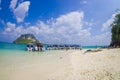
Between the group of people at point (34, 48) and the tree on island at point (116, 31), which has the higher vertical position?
the tree on island at point (116, 31)

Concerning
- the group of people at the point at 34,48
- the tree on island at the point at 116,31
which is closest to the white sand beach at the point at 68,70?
the tree on island at the point at 116,31

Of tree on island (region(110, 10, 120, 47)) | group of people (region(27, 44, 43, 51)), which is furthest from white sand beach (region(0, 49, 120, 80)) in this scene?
group of people (region(27, 44, 43, 51))

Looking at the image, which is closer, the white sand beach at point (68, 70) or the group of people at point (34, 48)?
the white sand beach at point (68, 70)

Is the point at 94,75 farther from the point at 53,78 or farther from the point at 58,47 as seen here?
the point at 58,47

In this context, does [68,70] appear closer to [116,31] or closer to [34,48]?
[116,31]

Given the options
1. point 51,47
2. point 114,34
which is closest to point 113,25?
point 114,34

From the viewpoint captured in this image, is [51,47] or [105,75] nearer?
[105,75]

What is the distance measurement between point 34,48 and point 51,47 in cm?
991

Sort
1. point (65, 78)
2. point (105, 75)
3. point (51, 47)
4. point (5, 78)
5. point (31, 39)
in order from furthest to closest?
point (31, 39), point (51, 47), point (5, 78), point (65, 78), point (105, 75)

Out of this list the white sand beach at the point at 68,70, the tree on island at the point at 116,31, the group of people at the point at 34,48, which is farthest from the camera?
the group of people at the point at 34,48

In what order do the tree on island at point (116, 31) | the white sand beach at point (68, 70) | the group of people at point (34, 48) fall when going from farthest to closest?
the group of people at point (34, 48) → the tree on island at point (116, 31) → the white sand beach at point (68, 70)

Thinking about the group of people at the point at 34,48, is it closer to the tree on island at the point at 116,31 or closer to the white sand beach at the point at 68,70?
the tree on island at the point at 116,31

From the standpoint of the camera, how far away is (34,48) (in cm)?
3086

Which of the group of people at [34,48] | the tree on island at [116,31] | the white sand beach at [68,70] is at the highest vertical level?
the tree on island at [116,31]
